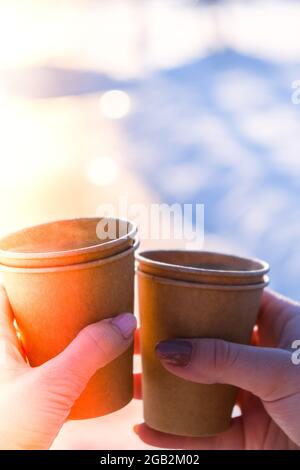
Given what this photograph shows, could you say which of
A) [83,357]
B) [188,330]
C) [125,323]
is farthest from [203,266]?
[83,357]

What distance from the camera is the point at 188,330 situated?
1.10 metres

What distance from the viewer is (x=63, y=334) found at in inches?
39.6

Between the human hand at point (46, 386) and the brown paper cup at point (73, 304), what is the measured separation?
48 millimetres

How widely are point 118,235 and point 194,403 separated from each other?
16.1 inches

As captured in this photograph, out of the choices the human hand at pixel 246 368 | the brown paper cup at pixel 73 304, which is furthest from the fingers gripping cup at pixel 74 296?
the human hand at pixel 246 368

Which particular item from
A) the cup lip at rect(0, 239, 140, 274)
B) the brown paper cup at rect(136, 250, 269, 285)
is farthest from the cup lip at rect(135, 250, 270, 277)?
the cup lip at rect(0, 239, 140, 274)

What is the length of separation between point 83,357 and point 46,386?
0.08 metres

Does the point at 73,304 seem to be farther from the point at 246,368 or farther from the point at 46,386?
the point at 246,368

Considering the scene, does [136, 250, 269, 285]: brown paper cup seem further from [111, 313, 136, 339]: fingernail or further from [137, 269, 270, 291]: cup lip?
[111, 313, 136, 339]: fingernail

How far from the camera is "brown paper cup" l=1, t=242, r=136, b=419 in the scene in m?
0.97

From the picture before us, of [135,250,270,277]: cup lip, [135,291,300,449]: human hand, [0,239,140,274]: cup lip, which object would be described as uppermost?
[0,239,140,274]: cup lip

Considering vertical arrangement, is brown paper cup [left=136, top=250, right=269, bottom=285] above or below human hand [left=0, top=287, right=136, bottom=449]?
above

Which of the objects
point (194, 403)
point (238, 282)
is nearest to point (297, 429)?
point (194, 403)

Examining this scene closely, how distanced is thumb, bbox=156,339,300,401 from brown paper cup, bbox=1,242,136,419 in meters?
0.13
